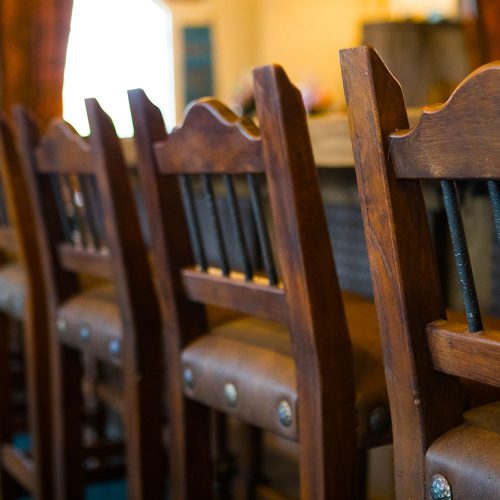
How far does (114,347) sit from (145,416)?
148 mm

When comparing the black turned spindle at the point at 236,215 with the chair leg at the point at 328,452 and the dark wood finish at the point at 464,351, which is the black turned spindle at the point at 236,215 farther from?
the dark wood finish at the point at 464,351

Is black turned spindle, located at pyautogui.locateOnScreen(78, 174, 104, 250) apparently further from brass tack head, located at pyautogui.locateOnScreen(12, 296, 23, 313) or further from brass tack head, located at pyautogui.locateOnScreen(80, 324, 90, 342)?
brass tack head, located at pyautogui.locateOnScreen(12, 296, 23, 313)

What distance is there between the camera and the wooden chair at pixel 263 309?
1.20m

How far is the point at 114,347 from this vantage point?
1799 mm

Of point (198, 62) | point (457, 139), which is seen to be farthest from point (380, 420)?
point (198, 62)

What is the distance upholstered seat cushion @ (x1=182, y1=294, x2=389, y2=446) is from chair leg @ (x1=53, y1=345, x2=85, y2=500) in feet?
1.94

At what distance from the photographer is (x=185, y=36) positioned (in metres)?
7.84

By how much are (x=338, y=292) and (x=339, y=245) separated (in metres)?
0.92

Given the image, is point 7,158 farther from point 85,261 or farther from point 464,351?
point 464,351

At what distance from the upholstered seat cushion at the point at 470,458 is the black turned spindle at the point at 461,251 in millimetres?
A: 113

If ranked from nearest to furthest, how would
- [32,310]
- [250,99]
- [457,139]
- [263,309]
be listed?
[457,139], [263,309], [32,310], [250,99]

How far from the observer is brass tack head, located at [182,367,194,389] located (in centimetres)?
148

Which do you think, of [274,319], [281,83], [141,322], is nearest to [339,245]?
[141,322]

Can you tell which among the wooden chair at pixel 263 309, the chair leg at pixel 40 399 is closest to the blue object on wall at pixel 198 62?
the chair leg at pixel 40 399
